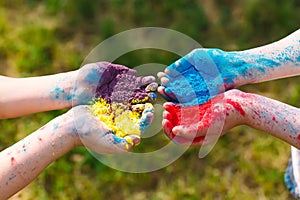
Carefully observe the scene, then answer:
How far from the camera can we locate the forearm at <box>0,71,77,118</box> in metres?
A: 1.26

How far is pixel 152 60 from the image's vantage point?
1775mm

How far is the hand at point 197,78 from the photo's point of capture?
4.00 ft

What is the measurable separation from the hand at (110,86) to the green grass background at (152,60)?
0.46 metres

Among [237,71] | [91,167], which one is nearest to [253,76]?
[237,71]

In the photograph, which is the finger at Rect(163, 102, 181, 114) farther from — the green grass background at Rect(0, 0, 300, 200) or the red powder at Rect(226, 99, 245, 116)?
the green grass background at Rect(0, 0, 300, 200)

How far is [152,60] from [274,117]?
0.68 metres

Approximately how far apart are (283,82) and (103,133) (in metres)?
0.84

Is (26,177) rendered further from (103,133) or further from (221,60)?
(221,60)

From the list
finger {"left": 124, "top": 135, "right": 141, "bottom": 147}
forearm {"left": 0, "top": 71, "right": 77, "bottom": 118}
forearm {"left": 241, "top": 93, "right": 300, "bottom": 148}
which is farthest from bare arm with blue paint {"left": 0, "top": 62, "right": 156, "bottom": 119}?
forearm {"left": 241, "top": 93, "right": 300, "bottom": 148}

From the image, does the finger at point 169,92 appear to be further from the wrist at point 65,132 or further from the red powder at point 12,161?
the red powder at point 12,161

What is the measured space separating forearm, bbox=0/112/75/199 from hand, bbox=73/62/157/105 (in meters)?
0.09

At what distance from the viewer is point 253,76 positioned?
1.26 metres

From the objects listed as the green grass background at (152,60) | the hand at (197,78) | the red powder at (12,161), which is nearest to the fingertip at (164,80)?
the hand at (197,78)

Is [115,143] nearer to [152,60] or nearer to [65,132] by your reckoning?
[65,132]
